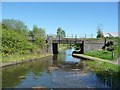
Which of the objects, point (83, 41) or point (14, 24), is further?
point (14, 24)

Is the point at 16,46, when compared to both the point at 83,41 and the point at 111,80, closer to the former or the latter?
the point at 83,41

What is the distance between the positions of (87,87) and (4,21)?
50.8 meters

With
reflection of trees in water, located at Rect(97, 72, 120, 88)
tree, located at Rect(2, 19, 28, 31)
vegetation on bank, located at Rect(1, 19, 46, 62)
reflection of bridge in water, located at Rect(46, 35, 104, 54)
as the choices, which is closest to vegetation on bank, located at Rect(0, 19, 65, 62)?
vegetation on bank, located at Rect(1, 19, 46, 62)

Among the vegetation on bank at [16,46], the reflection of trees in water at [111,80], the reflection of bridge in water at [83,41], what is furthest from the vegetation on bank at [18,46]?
the reflection of trees in water at [111,80]

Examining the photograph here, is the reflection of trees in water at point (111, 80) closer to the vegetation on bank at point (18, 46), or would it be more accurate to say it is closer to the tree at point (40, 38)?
the vegetation on bank at point (18, 46)

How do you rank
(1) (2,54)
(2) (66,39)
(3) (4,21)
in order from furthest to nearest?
(3) (4,21)
(2) (66,39)
(1) (2,54)

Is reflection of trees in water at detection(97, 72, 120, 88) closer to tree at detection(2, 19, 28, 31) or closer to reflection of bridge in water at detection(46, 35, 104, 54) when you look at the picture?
reflection of bridge in water at detection(46, 35, 104, 54)

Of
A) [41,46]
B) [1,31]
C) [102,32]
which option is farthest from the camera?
[102,32]

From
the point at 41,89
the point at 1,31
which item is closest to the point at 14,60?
the point at 1,31

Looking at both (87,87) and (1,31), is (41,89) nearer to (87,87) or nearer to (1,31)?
(87,87)

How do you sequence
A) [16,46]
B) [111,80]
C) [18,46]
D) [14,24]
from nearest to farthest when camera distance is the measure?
[111,80], [16,46], [18,46], [14,24]

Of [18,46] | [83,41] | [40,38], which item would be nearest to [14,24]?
[40,38]

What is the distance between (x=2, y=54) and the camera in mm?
38938

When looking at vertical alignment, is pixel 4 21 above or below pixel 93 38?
above
